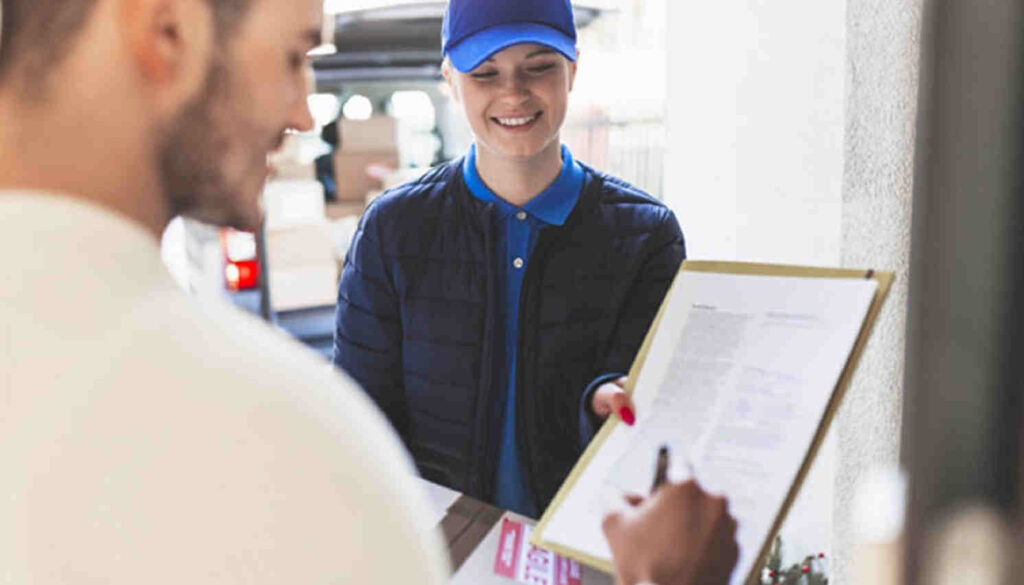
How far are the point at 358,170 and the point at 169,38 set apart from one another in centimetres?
535

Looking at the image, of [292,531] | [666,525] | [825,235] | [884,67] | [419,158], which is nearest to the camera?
[292,531]

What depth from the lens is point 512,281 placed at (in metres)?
1.46

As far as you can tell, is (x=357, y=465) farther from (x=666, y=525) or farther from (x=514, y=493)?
(x=514, y=493)

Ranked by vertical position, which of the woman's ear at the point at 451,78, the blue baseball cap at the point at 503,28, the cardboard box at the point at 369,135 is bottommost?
the cardboard box at the point at 369,135

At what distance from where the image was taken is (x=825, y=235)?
2127 millimetres

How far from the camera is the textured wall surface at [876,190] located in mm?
1738

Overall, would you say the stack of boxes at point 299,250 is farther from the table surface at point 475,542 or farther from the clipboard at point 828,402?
the clipboard at point 828,402

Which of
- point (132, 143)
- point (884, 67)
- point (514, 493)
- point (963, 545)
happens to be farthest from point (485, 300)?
point (963, 545)

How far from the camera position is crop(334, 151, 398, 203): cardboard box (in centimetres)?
564

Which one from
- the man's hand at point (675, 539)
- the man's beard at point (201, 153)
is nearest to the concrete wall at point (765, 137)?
the man's hand at point (675, 539)

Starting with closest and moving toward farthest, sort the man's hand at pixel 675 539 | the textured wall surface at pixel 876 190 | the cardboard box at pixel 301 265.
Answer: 1. the man's hand at pixel 675 539
2. the textured wall surface at pixel 876 190
3. the cardboard box at pixel 301 265

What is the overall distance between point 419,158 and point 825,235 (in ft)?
13.5

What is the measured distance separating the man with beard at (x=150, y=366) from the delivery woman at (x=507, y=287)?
3.08 ft

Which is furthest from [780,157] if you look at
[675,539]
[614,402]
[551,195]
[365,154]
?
[365,154]
